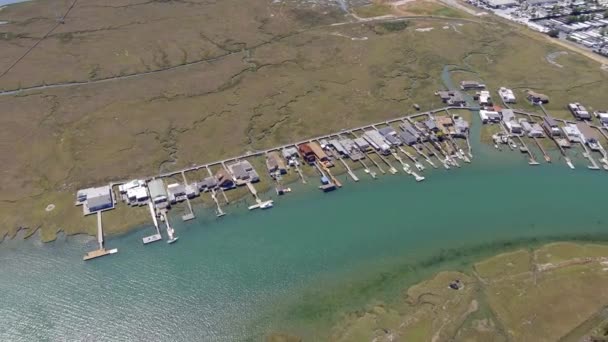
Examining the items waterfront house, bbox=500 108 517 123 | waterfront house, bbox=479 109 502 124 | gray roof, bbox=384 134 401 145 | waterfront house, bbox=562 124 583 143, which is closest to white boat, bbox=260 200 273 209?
gray roof, bbox=384 134 401 145

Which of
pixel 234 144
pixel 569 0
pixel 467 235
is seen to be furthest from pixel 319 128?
pixel 569 0

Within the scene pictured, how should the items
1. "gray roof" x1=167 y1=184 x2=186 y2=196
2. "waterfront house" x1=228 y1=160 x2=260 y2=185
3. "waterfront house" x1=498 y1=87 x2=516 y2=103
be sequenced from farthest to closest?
"waterfront house" x1=498 y1=87 x2=516 y2=103 < "waterfront house" x1=228 y1=160 x2=260 y2=185 < "gray roof" x1=167 y1=184 x2=186 y2=196

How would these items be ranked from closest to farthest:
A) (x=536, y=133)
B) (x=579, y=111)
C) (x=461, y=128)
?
(x=536, y=133), (x=461, y=128), (x=579, y=111)

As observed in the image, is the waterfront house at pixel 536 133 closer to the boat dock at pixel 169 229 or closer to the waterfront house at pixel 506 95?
the waterfront house at pixel 506 95

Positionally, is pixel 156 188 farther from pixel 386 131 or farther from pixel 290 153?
pixel 386 131

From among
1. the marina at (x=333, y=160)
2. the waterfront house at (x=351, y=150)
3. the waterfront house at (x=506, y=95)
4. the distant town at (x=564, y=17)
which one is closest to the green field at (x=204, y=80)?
the waterfront house at (x=506, y=95)

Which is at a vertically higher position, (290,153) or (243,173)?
(290,153)

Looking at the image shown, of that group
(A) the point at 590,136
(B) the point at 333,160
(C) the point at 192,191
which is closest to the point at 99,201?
(C) the point at 192,191

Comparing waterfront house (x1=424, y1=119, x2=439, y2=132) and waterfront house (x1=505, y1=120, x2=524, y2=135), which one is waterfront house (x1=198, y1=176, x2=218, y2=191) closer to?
waterfront house (x1=424, y1=119, x2=439, y2=132)
